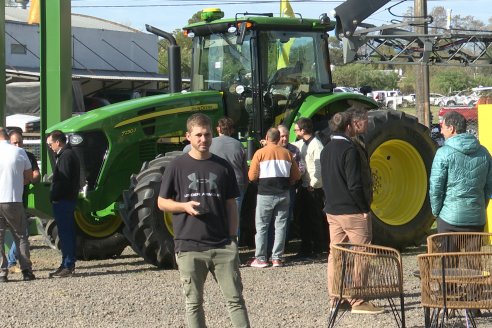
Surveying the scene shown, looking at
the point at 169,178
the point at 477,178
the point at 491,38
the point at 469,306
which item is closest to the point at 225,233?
the point at 169,178

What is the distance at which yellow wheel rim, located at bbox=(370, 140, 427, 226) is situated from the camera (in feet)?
39.3

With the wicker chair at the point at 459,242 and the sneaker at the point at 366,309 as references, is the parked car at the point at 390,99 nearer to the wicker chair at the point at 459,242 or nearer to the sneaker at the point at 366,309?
the sneaker at the point at 366,309

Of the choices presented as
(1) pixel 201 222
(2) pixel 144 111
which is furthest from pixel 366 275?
(2) pixel 144 111

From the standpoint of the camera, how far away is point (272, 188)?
1062cm

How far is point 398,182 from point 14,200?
479 cm

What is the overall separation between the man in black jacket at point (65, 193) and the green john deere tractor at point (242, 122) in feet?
1.41

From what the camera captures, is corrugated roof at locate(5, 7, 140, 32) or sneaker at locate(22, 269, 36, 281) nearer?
sneaker at locate(22, 269, 36, 281)

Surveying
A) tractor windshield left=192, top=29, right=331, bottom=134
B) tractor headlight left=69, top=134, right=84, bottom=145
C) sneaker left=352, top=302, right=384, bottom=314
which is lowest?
sneaker left=352, top=302, right=384, bottom=314

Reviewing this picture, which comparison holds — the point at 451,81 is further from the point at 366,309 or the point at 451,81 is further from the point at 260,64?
the point at 366,309

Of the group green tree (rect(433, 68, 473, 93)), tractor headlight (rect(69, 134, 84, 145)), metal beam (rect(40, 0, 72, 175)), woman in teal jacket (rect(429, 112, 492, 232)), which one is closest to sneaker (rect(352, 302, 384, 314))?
woman in teal jacket (rect(429, 112, 492, 232))

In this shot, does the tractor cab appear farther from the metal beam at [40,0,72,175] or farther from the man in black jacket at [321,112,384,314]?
the man in black jacket at [321,112,384,314]

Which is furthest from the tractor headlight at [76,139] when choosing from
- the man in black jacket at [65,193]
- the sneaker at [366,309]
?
the sneaker at [366,309]

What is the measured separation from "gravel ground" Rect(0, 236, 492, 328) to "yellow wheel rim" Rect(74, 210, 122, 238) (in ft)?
2.72

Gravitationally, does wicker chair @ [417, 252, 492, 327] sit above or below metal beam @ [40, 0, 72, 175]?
below
